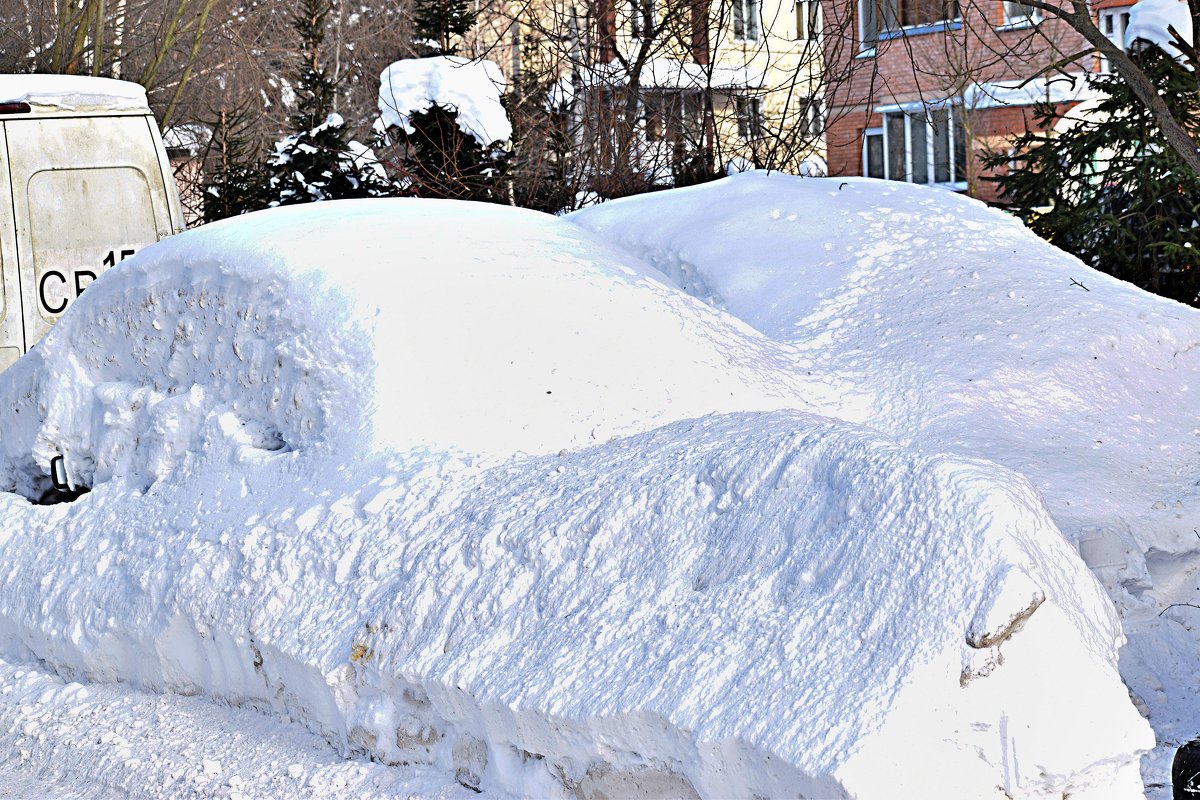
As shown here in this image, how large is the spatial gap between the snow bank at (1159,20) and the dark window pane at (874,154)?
871 inches

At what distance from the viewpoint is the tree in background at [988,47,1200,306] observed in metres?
8.54

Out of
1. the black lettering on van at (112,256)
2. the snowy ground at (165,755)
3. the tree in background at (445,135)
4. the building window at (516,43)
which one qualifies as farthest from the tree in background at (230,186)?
the snowy ground at (165,755)

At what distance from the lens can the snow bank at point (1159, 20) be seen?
26.7 feet

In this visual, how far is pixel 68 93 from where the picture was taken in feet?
23.4

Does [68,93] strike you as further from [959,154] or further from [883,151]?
[883,151]

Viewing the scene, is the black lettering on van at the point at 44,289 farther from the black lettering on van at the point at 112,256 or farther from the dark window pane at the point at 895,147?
the dark window pane at the point at 895,147

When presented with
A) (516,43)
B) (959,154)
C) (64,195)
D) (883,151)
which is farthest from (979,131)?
(64,195)

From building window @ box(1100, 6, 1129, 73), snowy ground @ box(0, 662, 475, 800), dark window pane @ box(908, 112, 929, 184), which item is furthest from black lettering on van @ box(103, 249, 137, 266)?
dark window pane @ box(908, 112, 929, 184)

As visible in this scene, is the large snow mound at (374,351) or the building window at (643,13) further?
the building window at (643,13)

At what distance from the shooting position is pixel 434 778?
3473 millimetres

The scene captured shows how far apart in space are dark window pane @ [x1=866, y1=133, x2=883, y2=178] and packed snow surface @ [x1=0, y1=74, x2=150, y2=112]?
24662mm

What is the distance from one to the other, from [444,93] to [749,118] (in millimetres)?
2513

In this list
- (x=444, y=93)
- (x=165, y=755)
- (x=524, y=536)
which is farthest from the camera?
(x=444, y=93)

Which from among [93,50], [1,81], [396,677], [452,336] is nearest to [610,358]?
[452,336]
